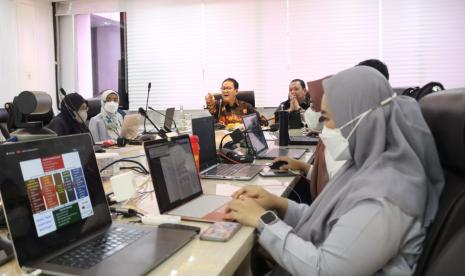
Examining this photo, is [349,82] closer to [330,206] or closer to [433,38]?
[330,206]

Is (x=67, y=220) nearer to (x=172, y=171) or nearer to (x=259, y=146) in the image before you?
(x=172, y=171)

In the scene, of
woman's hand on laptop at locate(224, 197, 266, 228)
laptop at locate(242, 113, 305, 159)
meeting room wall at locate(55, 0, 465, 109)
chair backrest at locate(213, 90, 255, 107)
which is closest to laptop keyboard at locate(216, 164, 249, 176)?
laptop at locate(242, 113, 305, 159)

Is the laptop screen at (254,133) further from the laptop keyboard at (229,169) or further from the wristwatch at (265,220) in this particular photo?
the wristwatch at (265,220)

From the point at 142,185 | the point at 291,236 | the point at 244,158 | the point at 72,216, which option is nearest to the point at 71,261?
the point at 72,216

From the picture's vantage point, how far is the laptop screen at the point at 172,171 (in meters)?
1.24

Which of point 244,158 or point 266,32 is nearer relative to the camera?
point 244,158

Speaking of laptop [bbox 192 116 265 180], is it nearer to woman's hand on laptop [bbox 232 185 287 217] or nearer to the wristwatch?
woman's hand on laptop [bbox 232 185 287 217]

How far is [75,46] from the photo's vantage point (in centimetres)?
598

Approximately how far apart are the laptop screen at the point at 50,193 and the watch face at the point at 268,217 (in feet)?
1.39

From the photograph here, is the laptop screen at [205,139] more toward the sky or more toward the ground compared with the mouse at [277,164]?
more toward the sky

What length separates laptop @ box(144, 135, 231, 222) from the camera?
1.23 metres

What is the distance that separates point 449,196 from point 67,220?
3.00 feet

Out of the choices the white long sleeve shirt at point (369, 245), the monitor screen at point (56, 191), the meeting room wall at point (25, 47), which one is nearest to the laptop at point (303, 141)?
the white long sleeve shirt at point (369, 245)

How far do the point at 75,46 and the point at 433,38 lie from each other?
16.2ft
